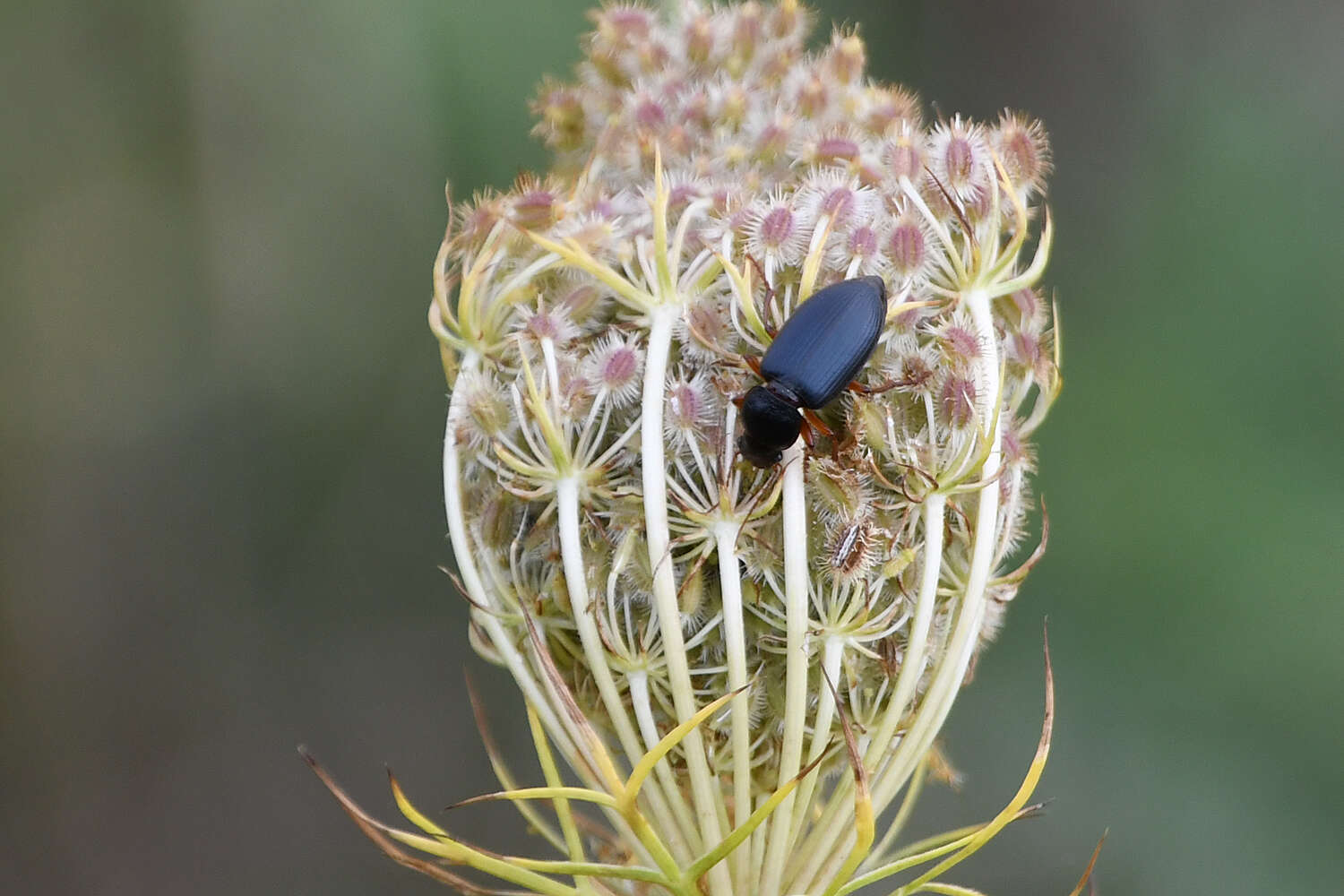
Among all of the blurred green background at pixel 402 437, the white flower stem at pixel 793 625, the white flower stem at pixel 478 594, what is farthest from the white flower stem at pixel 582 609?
the blurred green background at pixel 402 437

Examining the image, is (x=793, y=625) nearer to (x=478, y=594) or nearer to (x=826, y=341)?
(x=826, y=341)

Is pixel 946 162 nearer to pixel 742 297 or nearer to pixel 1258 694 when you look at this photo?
pixel 742 297

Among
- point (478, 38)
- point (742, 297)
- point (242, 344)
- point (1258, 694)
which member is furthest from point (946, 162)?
point (242, 344)

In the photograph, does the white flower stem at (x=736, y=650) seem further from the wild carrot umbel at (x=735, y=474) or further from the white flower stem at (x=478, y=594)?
the white flower stem at (x=478, y=594)

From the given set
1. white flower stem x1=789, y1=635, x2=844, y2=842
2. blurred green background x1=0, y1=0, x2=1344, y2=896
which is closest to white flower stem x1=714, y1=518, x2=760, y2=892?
white flower stem x1=789, y1=635, x2=844, y2=842

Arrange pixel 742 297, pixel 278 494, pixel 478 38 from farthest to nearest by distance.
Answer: pixel 278 494
pixel 478 38
pixel 742 297

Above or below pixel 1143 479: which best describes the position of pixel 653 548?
below
